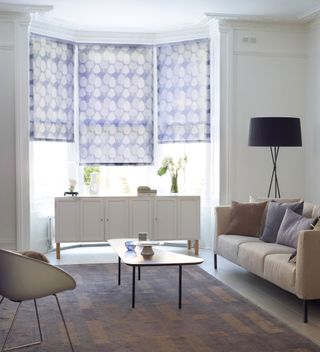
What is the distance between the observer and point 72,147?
7918 mm

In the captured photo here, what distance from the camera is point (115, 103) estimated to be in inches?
313

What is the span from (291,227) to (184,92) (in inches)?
122

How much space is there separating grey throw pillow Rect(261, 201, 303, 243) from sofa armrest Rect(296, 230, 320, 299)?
1251mm

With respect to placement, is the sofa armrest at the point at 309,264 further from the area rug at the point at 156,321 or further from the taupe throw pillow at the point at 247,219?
the taupe throw pillow at the point at 247,219

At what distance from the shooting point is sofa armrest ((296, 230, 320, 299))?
435 cm

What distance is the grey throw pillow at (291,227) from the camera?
518cm

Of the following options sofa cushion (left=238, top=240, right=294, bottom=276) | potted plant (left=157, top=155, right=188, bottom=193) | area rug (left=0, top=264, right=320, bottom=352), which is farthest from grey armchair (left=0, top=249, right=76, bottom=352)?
potted plant (left=157, top=155, right=188, bottom=193)

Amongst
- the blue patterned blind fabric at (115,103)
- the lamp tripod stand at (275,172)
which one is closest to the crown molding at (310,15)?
the lamp tripod stand at (275,172)

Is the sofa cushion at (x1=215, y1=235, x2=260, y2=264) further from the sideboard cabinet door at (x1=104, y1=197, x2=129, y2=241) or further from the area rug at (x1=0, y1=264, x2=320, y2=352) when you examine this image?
the sideboard cabinet door at (x1=104, y1=197, x2=129, y2=241)

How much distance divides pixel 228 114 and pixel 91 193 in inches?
78.1

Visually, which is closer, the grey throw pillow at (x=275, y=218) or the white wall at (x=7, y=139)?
the grey throw pillow at (x=275, y=218)

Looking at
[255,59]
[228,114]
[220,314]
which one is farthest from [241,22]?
[220,314]

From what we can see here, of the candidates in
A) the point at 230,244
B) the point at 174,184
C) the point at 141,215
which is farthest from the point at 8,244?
the point at 230,244

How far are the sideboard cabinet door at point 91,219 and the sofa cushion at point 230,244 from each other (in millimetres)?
1608
